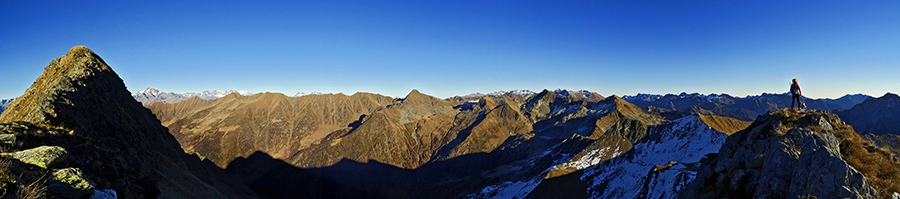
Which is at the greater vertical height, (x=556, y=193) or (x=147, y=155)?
(x=147, y=155)

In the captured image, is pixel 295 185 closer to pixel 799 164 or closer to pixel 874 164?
pixel 799 164

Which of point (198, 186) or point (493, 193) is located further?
point (493, 193)

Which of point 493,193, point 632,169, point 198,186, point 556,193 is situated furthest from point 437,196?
point 198,186

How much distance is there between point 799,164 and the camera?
19.6 metres

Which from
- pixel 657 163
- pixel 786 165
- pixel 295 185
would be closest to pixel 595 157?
pixel 657 163

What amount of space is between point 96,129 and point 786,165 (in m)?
84.6

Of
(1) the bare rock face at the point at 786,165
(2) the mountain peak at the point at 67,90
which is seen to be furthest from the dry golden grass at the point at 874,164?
(2) the mountain peak at the point at 67,90

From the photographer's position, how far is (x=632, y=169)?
11062cm

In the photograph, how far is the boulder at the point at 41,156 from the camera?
1438 cm

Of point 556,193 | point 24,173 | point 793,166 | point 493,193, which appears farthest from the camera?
point 493,193

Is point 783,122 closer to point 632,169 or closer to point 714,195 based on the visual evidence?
point 714,195

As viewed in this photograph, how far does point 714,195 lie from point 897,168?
10.8 meters

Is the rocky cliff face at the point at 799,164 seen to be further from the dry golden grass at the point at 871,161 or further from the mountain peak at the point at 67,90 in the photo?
the mountain peak at the point at 67,90

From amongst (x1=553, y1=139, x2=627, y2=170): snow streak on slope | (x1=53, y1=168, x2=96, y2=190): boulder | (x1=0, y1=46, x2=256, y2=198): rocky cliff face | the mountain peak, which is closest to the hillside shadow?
(x1=0, y1=46, x2=256, y2=198): rocky cliff face
